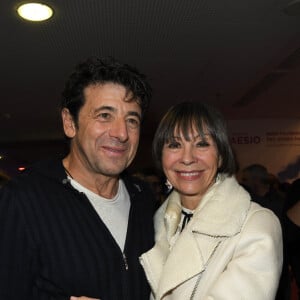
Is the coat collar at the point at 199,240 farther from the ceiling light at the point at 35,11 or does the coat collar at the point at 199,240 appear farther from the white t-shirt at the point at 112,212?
the ceiling light at the point at 35,11

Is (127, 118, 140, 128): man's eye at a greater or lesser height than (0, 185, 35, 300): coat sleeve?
greater

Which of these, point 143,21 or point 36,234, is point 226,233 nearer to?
point 36,234

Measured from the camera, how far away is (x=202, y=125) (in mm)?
2084

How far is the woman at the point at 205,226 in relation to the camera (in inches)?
66.5

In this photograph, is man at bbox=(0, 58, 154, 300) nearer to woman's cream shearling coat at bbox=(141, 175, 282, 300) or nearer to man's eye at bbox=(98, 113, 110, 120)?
man's eye at bbox=(98, 113, 110, 120)

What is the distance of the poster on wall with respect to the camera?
8570 millimetres

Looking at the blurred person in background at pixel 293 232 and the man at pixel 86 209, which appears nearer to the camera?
the man at pixel 86 209

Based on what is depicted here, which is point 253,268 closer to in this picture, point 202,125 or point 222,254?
point 222,254

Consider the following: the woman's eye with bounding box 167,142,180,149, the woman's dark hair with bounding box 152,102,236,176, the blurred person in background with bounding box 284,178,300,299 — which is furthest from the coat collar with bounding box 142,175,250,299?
the blurred person in background with bounding box 284,178,300,299

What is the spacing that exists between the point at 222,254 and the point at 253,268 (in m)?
0.17

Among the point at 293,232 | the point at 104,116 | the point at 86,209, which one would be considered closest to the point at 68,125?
the point at 104,116

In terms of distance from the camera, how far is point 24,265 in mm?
1709

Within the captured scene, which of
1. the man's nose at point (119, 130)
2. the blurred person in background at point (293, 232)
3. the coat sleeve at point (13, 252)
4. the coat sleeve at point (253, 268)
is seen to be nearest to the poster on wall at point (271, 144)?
the blurred person in background at point (293, 232)

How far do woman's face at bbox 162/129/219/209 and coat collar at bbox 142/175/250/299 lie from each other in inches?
3.1
